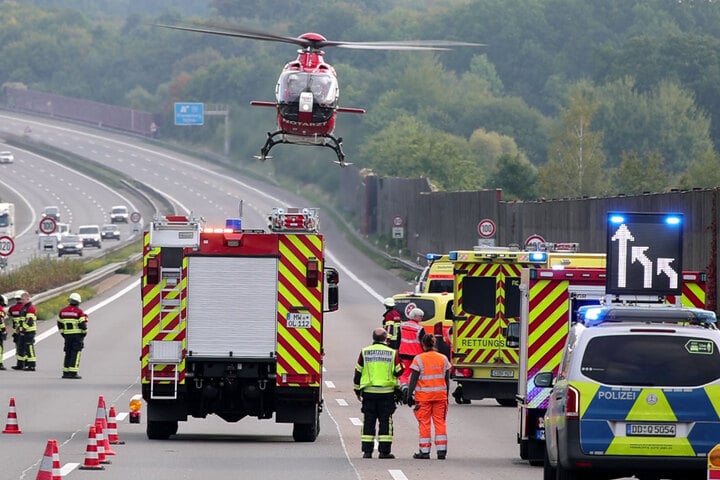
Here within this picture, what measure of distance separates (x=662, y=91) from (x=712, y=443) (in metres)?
139

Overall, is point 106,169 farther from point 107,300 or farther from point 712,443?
point 712,443

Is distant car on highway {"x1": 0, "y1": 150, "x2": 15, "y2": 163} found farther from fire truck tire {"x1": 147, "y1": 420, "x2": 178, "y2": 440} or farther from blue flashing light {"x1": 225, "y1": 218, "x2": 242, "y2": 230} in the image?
fire truck tire {"x1": 147, "y1": 420, "x2": 178, "y2": 440}

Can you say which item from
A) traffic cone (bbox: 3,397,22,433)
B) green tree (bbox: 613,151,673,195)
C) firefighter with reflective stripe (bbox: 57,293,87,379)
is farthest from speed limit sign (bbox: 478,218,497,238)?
green tree (bbox: 613,151,673,195)

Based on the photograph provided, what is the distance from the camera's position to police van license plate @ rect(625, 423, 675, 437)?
14266 millimetres

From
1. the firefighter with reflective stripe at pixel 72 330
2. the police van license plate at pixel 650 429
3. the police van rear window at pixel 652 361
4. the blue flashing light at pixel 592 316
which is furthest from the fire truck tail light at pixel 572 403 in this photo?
the firefighter with reflective stripe at pixel 72 330

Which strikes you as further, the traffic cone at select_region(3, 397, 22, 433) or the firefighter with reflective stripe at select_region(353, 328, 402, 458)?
the traffic cone at select_region(3, 397, 22, 433)

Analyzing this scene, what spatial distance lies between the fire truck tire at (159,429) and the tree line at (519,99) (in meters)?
87.2

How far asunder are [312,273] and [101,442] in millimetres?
4665

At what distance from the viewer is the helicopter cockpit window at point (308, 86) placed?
37688mm

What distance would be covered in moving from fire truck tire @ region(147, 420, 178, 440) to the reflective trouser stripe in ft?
12.8

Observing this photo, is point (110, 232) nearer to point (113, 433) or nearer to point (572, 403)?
point (113, 433)

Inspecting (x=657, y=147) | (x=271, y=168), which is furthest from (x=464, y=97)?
(x=271, y=168)

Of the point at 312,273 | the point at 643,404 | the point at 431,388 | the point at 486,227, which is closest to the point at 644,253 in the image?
the point at 431,388

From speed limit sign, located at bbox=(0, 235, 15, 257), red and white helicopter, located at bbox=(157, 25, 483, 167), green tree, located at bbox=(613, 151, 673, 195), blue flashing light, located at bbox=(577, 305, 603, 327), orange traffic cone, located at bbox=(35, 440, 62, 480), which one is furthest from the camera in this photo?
green tree, located at bbox=(613, 151, 673, 195)
